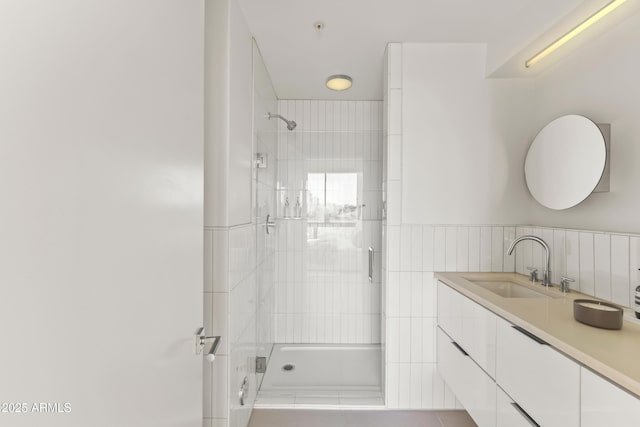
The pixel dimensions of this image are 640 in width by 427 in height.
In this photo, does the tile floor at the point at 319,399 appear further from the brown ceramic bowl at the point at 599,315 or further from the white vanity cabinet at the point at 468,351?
the brown ceramic bowl at the point at 599,315

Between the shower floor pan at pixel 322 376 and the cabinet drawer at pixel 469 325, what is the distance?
752 millimetres

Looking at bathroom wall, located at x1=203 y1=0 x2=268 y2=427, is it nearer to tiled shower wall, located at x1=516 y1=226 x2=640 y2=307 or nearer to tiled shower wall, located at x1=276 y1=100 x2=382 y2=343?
tiled shower wall, located at x1=276 y1=100 x2=382 y2=343

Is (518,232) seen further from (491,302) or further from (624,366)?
(624,366)

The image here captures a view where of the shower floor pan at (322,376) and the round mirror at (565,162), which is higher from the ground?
the round mirror at (565,162)

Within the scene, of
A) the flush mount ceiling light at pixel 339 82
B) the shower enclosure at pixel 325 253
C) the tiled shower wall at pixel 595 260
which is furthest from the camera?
the shower enclosure at pixel 325 253

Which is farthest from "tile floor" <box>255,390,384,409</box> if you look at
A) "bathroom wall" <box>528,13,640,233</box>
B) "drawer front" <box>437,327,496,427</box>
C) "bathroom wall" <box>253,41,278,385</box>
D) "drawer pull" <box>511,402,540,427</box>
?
"bathroom wall" <box>528,13,640,233</box>

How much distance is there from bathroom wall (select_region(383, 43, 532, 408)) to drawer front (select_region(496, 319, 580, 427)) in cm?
73

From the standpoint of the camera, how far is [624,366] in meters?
0.83

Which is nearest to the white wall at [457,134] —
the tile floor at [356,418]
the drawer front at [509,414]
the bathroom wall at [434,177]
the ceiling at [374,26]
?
the bathroom wall at [434,177]

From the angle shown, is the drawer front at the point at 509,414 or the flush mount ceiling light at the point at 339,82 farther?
the flush mount ceiling light at the point at 339,82

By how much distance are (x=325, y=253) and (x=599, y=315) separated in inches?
78.5

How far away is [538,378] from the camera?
1.11 metres

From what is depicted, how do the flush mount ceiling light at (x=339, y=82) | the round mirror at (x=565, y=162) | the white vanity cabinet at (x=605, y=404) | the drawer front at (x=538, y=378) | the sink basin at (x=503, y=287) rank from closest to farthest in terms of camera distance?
the white vanity cabinet at (x=605, y=404)
the drawer front at (x=538, y=378)
the round mirror at (x=565, y=162)
the sink basin at (x=503, y=287)
the flush mount ceiling light at (x=339, y=82)

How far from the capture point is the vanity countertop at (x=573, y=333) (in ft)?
2.74
